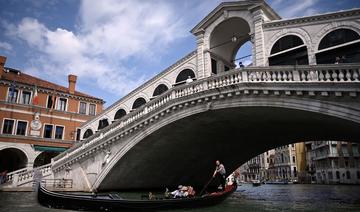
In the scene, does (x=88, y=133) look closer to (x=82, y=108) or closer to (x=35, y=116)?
(x=82, y=108)

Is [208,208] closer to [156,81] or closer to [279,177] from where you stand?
[156,81]

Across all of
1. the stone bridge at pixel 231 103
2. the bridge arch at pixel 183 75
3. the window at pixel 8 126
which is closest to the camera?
the stone bridge at pixel 231 103

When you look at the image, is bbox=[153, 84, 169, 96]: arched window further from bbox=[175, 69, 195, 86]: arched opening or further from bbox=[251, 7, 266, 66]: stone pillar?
bbox=[251, 7, 266, 66]: stone pillar

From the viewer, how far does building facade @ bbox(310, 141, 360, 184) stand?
38.8 m

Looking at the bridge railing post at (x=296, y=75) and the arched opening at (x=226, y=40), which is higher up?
the arched opening at (x=226, y=40)

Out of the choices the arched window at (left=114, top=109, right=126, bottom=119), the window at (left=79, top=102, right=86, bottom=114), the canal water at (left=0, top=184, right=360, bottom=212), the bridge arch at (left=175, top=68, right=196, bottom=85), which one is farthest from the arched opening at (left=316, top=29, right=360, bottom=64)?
the window at (left=79, top=102, right=86, bottom=114)

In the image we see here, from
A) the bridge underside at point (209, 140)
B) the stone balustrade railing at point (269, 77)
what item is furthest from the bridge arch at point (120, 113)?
the stone balustrade railing at point (269, 77)

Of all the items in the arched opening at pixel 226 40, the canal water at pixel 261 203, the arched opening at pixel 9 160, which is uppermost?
the arched opening at pixel 226 40

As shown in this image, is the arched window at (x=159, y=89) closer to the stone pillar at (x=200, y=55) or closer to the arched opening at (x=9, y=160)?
the stone pillar at (x=200, y=55)

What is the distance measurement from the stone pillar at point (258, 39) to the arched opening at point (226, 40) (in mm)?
1418

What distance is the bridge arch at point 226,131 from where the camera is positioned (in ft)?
32.8

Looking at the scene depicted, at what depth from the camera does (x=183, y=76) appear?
16.2m

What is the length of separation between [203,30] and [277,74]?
598cm

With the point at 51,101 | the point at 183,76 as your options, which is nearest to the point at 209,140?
the point at 183,76
